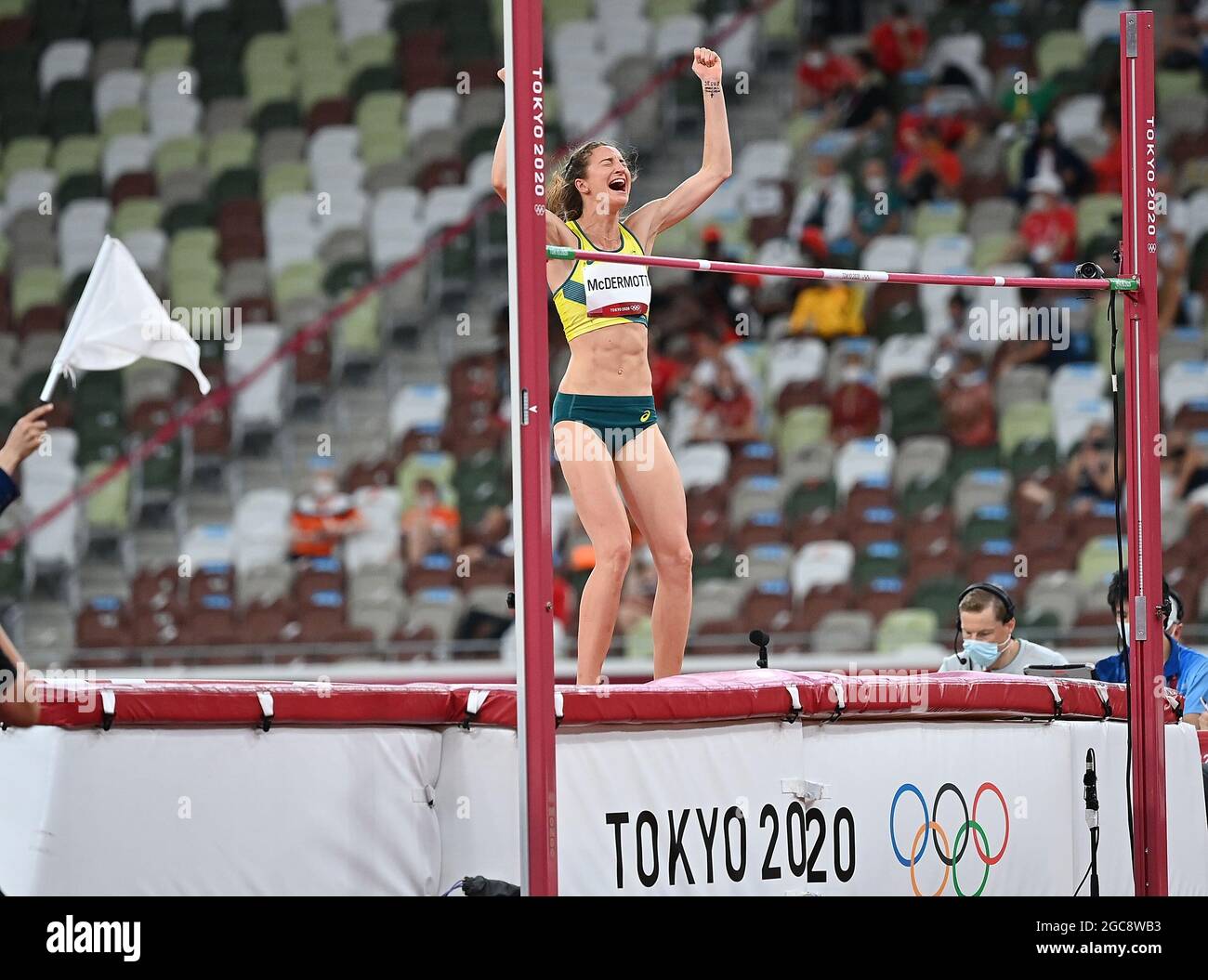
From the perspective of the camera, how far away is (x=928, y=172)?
485 inches

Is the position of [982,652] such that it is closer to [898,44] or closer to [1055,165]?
[1055,165]

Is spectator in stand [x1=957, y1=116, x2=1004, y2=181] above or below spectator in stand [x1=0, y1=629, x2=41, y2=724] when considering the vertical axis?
above

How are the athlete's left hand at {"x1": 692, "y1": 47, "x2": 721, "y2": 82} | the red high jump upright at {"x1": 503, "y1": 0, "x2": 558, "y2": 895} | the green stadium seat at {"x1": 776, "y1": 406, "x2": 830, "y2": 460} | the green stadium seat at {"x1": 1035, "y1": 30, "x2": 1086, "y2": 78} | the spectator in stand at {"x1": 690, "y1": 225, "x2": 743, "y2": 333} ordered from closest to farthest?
the red high jump upright at {"x1": 503, "y1": 0, "x2": 558, "y2": 895} < the athlete's left hand at {"x1": 692, "y1": 47, "x2": 721, "y2": 82} < the green stadium seat at {"x1": 776, "y1": 406, "x2": 830, "y2": 460} < the spectator in stand at {"x1": 690, "y1": 225, "x2": 743, "y2": 333} < the green stadium seat at {"x1": 1035, "y1": 30, "x2": 1086, "y2": 78}

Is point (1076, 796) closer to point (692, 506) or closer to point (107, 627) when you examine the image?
point (692, 506)

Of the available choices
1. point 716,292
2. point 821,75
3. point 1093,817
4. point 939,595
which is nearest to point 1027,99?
point 821,75

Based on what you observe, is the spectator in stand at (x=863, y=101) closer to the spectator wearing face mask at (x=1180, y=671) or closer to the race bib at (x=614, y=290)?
the spectator wearing face mask at (x=1180, y=671)

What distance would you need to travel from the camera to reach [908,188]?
12281 mm

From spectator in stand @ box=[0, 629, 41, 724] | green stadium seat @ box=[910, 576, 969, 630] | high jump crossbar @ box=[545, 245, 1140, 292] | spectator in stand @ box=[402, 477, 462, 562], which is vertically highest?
high jump crossbar @ box=[545, 245, 1140, 292]

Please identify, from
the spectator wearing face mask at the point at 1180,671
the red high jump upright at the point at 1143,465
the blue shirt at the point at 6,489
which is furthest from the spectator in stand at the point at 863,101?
the blue shirt at the point at 6,489

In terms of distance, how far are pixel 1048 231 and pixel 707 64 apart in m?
6.96

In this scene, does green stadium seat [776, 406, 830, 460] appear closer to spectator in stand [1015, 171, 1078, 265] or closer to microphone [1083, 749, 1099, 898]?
spectator in stand [1015, 171, 1078, 265]

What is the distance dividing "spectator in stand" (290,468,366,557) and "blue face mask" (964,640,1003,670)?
540 centimetres

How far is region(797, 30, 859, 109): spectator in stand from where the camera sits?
12.8 metres

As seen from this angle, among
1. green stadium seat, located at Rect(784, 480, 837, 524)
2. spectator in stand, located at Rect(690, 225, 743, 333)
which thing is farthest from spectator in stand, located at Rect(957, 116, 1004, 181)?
green stadium seat, located at Rect(784, 480, 837, 524)
